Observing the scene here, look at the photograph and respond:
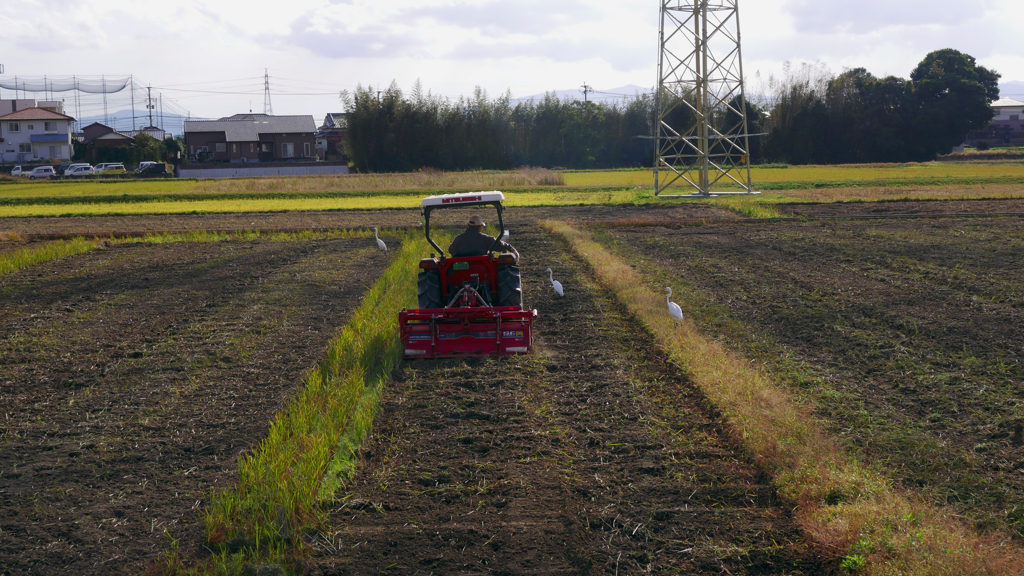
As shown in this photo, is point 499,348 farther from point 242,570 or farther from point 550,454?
point 242,570

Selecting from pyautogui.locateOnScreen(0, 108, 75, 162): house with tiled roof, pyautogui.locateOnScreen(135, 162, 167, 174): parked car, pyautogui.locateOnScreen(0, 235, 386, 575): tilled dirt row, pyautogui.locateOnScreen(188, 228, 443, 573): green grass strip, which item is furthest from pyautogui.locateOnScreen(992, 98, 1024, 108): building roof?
pyautogui.locateOnScreen(188, 228, 443, 573): green grass strip

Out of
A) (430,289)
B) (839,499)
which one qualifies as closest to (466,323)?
(430,289)

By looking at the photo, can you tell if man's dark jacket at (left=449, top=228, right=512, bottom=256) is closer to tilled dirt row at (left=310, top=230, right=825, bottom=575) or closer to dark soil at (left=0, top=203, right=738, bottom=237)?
tilled dirt row at (left=310, top=230, right=825, bottom=575)

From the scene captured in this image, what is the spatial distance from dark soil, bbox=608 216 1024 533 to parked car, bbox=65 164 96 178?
4741cm

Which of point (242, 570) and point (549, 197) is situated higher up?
point (549, 197)

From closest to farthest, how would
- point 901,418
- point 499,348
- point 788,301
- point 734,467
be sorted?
point 734,467
point 901,418
point 499,348
point 788,301

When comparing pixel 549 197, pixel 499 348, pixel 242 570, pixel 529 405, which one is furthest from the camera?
pixel 549 197

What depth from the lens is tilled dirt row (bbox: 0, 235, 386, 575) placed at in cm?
420

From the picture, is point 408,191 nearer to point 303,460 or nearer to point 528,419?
point 528,419

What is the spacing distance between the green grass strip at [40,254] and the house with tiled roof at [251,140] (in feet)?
158

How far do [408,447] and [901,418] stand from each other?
347cm

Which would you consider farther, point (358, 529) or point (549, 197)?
point (549, 197)

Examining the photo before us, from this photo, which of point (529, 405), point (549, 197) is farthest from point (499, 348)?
point (549, 197)

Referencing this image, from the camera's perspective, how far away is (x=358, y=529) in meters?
4.11
